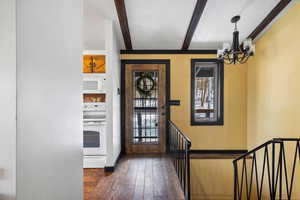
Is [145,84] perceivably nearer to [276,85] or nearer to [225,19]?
[225,19]

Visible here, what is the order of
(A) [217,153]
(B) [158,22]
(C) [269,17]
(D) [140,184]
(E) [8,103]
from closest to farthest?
1. (E) [8,103]
2. (D) [140,184]
3. (C) [269,17]
4. (B) [158,22]
5. (A) [217,153]

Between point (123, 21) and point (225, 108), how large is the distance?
2962mm

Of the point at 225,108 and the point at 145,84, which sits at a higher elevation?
the point at 145,84

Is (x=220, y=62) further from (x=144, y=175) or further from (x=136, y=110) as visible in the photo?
(x=144, y=175)

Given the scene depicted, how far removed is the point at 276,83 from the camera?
Result: 344cm

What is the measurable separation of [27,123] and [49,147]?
25 centimetres

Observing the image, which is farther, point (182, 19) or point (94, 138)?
point (94, 138)

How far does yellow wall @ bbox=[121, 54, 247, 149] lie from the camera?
4.47 m

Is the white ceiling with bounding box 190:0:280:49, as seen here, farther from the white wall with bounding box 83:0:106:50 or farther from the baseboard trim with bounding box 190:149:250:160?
the baseboard trim with bounding box 190:149:250:160

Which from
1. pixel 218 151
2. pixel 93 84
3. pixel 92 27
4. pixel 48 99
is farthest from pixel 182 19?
pixel 218 151

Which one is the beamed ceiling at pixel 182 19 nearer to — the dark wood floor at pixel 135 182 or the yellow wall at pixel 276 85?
the yellow wall at pixel 276 85

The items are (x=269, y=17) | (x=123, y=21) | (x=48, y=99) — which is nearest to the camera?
(x=48, y=99)

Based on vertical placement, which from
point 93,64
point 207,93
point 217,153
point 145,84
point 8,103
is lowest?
point 217,153

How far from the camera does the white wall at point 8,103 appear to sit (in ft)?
2.81
